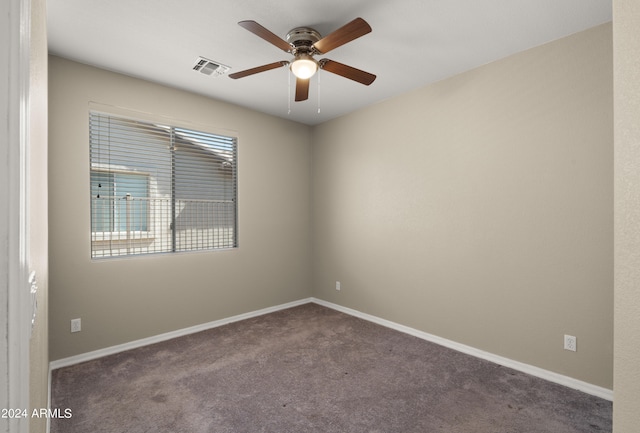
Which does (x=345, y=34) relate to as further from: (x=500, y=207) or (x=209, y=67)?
(x=500, y=207)

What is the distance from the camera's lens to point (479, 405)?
2182mm

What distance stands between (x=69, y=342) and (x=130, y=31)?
2664 mm

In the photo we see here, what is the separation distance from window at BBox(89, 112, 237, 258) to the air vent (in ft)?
2.70

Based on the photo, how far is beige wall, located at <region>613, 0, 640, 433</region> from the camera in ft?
2.71

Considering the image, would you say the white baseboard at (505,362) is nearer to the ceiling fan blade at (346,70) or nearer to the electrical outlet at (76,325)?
the ceiling fan blade at (346,70)

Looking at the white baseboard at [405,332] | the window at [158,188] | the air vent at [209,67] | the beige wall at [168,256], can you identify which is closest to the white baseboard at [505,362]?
the white baseboard at [405,332]

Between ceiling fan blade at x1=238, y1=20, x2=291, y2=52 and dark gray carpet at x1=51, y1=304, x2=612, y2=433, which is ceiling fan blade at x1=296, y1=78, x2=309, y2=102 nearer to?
ceiling fan blade at x1=238, y1=20, x2=291, y2=52

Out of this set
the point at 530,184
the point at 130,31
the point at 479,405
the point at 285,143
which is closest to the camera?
the point at 479,405

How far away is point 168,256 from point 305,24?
8.62 ft

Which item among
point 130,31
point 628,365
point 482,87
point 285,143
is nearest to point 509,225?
point 482,87

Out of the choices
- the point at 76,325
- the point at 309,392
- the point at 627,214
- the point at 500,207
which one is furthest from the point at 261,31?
the point at 76,325

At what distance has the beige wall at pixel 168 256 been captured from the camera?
107 inches

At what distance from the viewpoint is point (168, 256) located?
3.35m

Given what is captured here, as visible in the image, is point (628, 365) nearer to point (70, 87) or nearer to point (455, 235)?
point (455, 235)
